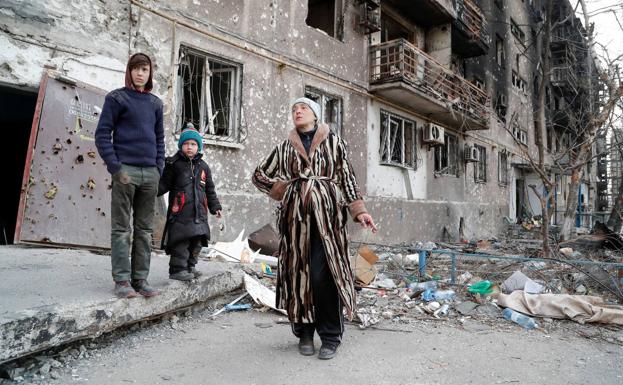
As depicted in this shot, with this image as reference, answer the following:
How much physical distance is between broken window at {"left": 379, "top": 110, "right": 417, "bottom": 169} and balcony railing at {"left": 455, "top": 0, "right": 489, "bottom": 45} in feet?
15.0

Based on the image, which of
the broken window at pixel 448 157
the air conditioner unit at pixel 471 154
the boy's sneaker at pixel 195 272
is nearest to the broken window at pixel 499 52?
the air conditioner unit at pixel 471 154

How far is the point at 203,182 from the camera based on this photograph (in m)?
3.43

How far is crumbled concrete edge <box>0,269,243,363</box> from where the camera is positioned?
2.05 metres

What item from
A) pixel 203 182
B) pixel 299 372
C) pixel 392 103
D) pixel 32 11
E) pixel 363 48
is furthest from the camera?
pixel 392 103

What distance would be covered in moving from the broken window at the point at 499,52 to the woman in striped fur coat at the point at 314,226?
1868 cm

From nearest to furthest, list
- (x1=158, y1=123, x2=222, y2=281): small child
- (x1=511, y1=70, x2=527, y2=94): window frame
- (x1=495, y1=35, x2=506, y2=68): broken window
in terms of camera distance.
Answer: (x1=158, y1=123, x2=222, y2=281): small child, (x1=495, y1=35, x2=506, y2=68): broken window, (x1=511, y1=70, x2=527, y2=94): window frame

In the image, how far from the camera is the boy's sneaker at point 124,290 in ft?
8.95

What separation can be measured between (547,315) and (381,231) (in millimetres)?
6636

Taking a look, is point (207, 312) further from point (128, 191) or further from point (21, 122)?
point (21, 122)

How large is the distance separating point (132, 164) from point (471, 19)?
1490 centimetres

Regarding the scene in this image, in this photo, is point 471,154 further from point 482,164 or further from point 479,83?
point 479,83

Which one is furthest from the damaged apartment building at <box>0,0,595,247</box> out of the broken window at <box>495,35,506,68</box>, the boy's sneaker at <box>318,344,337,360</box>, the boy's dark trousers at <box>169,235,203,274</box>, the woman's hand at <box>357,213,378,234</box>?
the broken window at <box>495,35,506,68</box>

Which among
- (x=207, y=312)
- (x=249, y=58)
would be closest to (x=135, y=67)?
(x=207, y=312)

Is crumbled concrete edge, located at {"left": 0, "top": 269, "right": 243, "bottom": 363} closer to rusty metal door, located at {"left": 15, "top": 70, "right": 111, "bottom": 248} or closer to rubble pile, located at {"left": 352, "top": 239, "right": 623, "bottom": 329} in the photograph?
rubble pile, located at {"left": 352, "top": 239, "right": 623, "bottom": 329}
